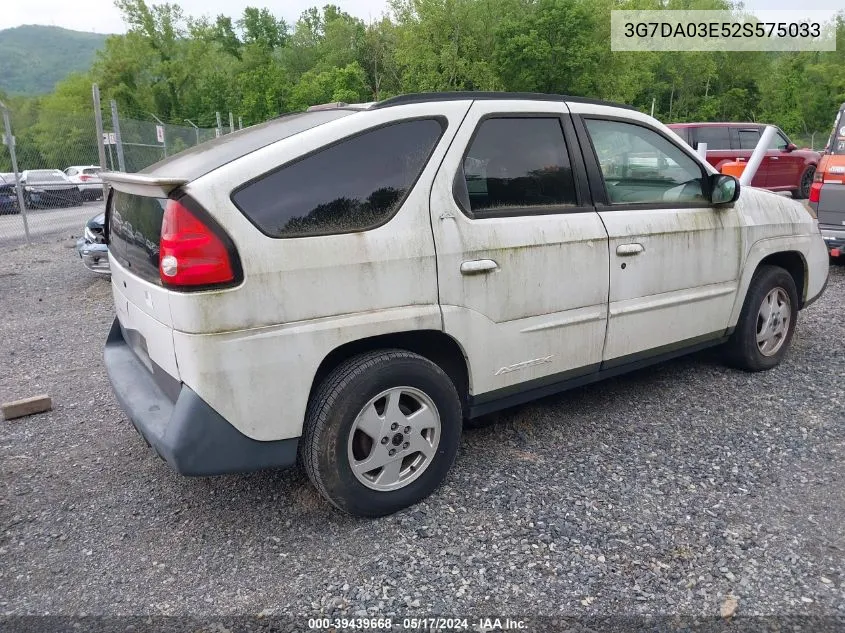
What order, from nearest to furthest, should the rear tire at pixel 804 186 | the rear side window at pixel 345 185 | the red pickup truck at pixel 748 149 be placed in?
the rear side window at pixel 345 185 → the red pickup truck at pixel 748 149 → the rear tire at pixel 804 186

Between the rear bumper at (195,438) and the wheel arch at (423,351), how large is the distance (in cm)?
30

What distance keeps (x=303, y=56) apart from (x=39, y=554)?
71927 millimetres

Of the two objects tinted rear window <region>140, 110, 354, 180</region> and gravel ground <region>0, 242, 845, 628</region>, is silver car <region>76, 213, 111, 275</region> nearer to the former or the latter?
gravel ground <region>0, 242, 845, 628</region>

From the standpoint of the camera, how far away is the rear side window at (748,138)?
50.4ft

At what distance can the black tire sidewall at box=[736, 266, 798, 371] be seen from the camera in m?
4.60

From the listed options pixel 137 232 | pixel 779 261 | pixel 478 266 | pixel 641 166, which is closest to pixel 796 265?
pixel 779 261

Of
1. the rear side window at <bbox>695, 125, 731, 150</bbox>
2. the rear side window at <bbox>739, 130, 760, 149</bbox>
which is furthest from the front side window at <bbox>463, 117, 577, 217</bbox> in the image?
the rear side window at <bbox>739, 130, 760, 149</bbox>

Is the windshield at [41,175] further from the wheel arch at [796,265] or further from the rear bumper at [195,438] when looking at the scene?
the wheel arch at [796,265]

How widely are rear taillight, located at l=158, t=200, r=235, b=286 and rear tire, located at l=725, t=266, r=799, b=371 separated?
3.55m

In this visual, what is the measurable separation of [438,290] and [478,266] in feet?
0.77

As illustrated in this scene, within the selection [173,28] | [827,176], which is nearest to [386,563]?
[827,176]

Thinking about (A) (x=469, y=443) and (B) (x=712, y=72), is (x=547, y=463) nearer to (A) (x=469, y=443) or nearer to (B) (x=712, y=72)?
(A) (x=469, y=443)

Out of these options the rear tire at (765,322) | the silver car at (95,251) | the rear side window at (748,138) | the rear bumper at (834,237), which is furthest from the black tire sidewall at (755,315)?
the rear side window at (748,138)

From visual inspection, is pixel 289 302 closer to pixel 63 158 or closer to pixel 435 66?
pixel 63 158
